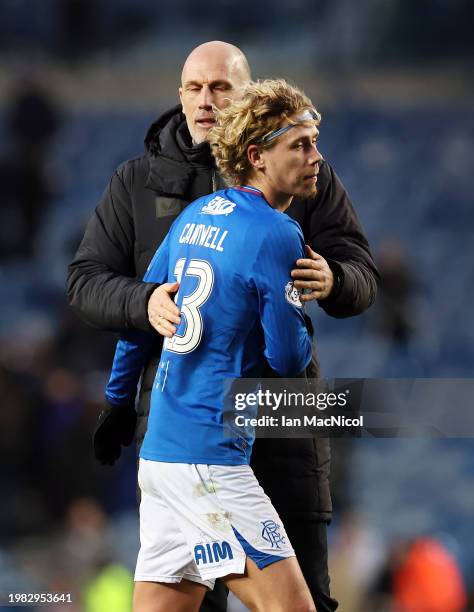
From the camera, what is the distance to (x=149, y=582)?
218cm

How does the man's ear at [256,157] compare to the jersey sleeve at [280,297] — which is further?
the man's ear at [256,157]

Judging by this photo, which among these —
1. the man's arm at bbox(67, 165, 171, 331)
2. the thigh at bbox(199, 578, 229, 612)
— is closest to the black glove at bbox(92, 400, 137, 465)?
the man's arm at bbox(67, 165, 171, 331)

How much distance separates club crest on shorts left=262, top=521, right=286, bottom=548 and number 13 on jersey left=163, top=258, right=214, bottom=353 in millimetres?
352

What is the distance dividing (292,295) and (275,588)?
532 mm

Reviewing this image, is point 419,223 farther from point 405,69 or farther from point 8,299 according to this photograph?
point 8,299

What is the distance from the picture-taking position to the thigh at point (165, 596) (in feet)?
7.14

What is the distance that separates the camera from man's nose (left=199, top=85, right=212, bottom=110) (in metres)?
2.59

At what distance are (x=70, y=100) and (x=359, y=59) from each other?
2176 mm

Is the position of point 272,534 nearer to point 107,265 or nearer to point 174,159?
point 107,265

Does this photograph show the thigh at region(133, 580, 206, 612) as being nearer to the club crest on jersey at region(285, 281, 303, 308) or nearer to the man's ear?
the club crest on jersey at region(285, 281, 303, 308)

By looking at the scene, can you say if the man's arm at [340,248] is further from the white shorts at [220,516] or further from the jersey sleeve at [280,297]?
the white shorts at [220,516]

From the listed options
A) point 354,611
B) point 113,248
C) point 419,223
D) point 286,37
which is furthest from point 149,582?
point 286,37

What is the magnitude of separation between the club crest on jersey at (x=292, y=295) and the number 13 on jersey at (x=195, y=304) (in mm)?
139

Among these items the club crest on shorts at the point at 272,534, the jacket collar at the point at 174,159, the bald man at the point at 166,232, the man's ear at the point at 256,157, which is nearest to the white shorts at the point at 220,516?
the club crest on shorts at the point at 272,534
